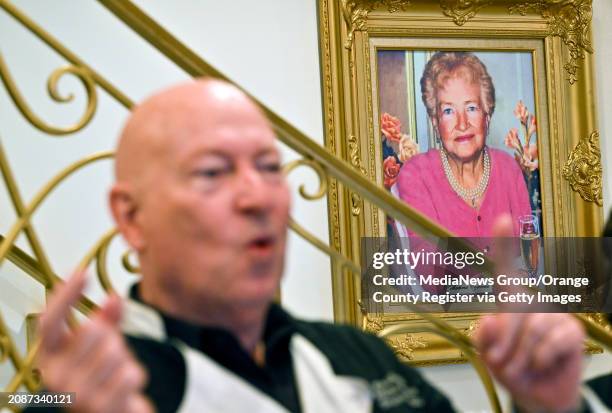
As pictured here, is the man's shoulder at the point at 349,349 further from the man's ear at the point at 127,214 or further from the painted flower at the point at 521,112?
the painted flower at the point at 521,112

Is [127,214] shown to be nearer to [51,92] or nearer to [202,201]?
[202,201]

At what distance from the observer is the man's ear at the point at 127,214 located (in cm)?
136

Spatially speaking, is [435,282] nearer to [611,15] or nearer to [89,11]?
[611,15]

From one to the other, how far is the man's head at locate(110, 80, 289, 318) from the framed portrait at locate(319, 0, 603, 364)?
124 inches

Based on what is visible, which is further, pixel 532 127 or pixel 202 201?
pixel 532 127

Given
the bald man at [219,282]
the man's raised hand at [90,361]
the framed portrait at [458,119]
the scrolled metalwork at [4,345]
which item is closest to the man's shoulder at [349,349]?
the bald man at [219,282]

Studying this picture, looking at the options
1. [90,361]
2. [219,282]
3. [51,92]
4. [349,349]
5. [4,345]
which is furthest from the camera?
[51,92]

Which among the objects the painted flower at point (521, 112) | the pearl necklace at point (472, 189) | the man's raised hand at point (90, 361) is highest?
the painted flower at point (521, 112)

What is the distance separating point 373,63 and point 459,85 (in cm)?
51

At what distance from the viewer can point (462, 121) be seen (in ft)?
15.9

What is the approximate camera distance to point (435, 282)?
15.7ft

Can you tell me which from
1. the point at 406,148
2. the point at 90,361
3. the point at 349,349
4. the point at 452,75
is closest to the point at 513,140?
the point at 452,75

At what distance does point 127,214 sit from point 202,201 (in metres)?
0.15

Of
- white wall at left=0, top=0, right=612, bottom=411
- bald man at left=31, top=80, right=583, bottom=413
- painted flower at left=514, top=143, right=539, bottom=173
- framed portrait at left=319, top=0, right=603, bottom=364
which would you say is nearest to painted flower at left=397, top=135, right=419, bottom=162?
framed portrait at left=319, top=0, right=603, bottom=364
